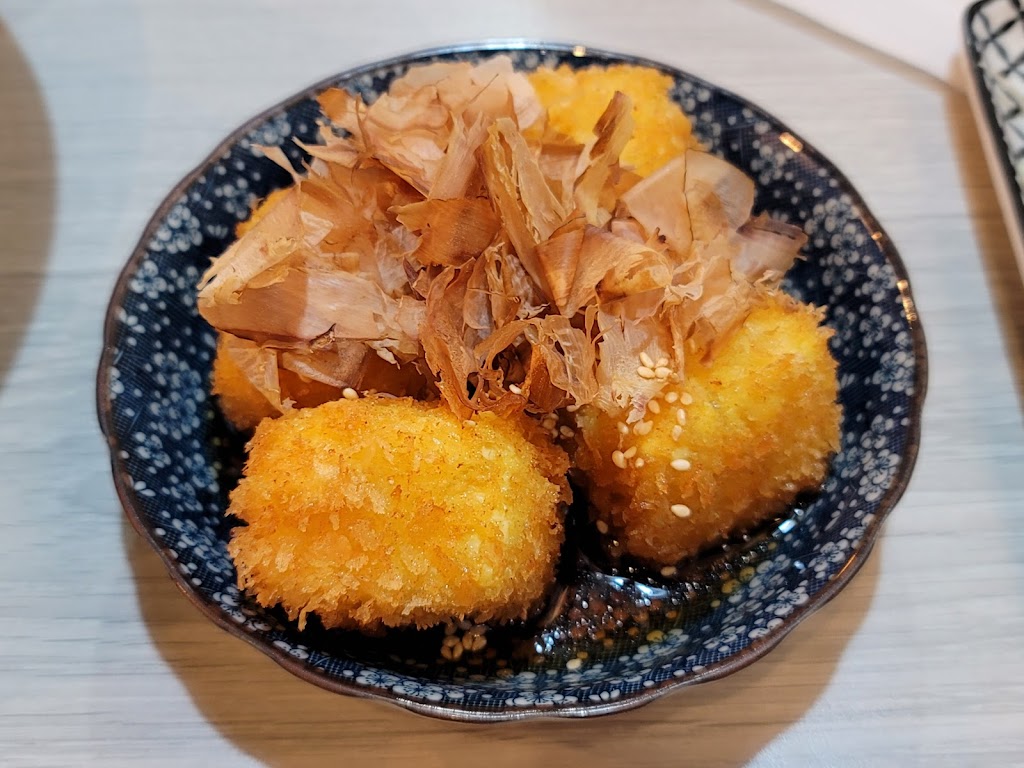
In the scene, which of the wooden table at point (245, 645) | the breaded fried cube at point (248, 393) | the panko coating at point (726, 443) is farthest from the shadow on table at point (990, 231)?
the breaded fried cube at point (248, 393)

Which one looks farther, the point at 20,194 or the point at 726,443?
the point at 20,194

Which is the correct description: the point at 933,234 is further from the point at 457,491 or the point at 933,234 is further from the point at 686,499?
the point at 457,491

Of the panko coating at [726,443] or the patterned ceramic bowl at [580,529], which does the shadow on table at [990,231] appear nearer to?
the patterned ceramic bowl at [580,529]

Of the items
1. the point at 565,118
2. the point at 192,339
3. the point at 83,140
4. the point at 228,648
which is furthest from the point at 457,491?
the point at 83,140

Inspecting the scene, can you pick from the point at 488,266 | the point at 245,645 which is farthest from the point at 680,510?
the point at 245,645

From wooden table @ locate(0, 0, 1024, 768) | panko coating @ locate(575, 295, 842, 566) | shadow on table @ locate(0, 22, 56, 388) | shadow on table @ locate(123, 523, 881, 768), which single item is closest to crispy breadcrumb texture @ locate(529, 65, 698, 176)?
panko coating @ locate(575, 295, 842, 566)

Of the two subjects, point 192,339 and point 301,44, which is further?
point 301,44

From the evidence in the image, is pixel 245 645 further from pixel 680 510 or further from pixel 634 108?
pixel 634 108
